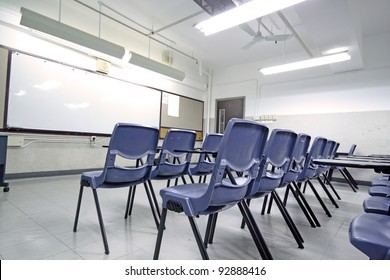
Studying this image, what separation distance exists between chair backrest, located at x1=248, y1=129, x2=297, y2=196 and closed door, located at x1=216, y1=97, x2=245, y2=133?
5.37 m

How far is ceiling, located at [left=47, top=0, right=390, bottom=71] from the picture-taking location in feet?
11.5

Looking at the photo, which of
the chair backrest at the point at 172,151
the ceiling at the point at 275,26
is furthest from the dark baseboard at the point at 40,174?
the ceiling at the point at 275,26

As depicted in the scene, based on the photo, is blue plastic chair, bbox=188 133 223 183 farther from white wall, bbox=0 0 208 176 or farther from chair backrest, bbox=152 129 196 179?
white wall, bbox=0 0 208 176

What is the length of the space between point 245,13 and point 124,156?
2654 millimetres

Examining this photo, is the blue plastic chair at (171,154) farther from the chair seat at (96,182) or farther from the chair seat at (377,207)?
the chair seat at (377,207)

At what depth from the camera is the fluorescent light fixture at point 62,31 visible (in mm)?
3260

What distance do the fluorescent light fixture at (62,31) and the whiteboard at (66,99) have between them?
0.71 meters

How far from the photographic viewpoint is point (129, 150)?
62.5 inches

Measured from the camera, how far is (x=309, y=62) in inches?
178

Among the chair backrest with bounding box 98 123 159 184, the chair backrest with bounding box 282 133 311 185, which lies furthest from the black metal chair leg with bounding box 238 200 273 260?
the chair backrest with bounding box 98 123 159 184

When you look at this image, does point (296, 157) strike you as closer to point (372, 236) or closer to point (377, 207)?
point (377, 207)

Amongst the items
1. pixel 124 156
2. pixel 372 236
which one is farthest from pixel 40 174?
pixel 372 236

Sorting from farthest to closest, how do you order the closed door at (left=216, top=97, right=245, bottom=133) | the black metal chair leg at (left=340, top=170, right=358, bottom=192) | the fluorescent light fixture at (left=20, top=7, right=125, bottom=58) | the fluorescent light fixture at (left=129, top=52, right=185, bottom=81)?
the closed door at (left=216, top=97, right=245, bottom=133) < the fluorescent light fixture at (left=129, top=52, right=185, bottom=81) < the black metal chair leg at (left=340, top=170, right=358, bottom=192) < the fluorescent light fixture at (left=20, top=7, right=125, bottom=58)
